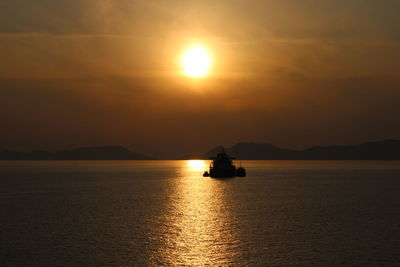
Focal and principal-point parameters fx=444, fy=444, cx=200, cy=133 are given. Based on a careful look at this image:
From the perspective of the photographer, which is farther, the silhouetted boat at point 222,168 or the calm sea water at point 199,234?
the silhouetted boat at point 222,168

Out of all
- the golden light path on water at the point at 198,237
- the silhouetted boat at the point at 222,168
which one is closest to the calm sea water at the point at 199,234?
the golden light path on water at the point at 198,237

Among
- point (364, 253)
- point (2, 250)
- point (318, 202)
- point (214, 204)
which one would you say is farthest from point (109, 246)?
point (318, 202)

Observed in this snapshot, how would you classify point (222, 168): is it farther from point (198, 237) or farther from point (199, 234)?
point (198, 237)

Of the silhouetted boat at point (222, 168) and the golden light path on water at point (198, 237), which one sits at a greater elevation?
the silhouetted boat at point (222, 168)

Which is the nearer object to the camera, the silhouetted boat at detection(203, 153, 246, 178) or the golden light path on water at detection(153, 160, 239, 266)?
the golden light path on water at detection(153, 160, 239, 266)

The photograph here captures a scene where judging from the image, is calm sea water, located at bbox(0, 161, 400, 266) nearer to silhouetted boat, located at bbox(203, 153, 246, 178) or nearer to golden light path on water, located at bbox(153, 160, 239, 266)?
golden light path on water, located at bbox(153, 160, 239, 266)

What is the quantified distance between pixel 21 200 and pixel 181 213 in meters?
35.0

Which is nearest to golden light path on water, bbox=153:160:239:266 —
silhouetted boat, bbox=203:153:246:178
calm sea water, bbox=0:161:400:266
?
calm sea water, bbox=0:161:400:266

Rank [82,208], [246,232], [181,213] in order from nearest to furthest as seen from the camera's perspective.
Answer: [246,232] → [181,213] → [82,208]

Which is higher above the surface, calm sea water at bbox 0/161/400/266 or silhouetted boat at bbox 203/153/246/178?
silhouetted boat at bbox 203/153/246/178

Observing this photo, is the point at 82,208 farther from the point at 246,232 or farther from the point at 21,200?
the point at 246,232

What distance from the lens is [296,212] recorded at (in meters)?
62.2

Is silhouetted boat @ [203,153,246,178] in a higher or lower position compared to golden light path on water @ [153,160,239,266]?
higher

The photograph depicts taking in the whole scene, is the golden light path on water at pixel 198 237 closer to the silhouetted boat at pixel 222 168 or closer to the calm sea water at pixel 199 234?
the calm sea water at pixel 199 234
